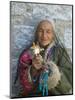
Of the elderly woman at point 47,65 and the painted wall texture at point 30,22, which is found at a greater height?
the painted wall texture at point 30,22

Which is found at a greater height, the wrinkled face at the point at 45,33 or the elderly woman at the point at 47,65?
the wrinkled face at the point at 45,33

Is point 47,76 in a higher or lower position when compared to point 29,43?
lower

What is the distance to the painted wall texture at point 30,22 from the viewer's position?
1627 mm

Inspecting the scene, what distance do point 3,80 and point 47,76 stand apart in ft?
0.98

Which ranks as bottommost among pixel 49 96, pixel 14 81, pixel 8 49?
pixel 49 96

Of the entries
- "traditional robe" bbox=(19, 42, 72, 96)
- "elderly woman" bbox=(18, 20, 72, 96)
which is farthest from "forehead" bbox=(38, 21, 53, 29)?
"traditional robe" bbox=(19, 42, 72, 96)

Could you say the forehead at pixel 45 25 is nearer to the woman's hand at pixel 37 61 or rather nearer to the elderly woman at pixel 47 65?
the elderly woman at pixel 47 65

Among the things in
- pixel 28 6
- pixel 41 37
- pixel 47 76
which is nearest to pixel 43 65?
pixel 47 76

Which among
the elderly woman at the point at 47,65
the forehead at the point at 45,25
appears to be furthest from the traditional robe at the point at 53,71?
the forehead at the point at 45,25

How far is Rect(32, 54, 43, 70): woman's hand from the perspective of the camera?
1661mm

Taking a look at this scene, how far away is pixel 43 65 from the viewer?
1.68m

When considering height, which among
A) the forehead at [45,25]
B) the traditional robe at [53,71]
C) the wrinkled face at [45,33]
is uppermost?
the forehead at [45,25]

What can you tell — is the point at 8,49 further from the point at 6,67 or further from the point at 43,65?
the point at 43,65

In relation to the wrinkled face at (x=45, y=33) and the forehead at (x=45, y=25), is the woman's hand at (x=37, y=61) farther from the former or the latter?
the forehead at (x=45, y=25)
